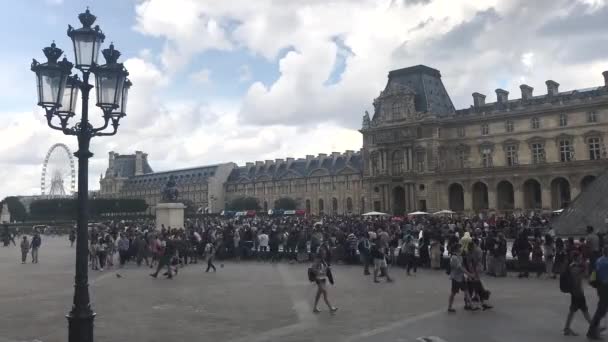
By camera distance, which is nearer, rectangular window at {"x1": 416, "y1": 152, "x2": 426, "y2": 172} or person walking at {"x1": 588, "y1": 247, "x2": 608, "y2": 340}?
person walking at {"x1": 588, "y1": 247, "x2": 608, "y2": 340}

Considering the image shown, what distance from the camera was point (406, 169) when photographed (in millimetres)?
74500

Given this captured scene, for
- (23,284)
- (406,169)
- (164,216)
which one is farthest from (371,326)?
(406,169)

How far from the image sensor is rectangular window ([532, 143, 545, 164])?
6462 cm

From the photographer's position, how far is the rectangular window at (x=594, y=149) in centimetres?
6034

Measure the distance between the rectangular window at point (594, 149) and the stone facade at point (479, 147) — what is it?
106 millimetres

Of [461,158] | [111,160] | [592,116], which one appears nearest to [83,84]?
[592,116]

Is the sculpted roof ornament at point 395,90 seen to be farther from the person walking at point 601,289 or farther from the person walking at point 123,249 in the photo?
the person walking at point 601,289

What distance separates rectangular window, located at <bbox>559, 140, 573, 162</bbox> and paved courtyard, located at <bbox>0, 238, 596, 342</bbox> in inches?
1916

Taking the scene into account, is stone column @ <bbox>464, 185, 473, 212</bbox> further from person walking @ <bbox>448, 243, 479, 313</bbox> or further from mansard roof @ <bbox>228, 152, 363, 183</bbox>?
person walking @ <bbox>448, 243, 479, 313</bbox>

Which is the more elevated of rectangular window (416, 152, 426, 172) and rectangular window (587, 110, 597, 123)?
rectangular window (587, 110, 597, 123)

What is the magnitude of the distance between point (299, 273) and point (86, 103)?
14.7 metres

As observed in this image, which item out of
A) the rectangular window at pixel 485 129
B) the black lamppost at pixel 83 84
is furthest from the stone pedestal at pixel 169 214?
the rectangular window at pixel 485 129

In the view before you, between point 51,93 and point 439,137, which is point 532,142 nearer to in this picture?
point 439,137

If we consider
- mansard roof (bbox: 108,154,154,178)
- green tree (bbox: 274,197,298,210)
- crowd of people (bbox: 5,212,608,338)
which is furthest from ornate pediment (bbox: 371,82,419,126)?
mansard roof (bbox: 108,154,154,178)
